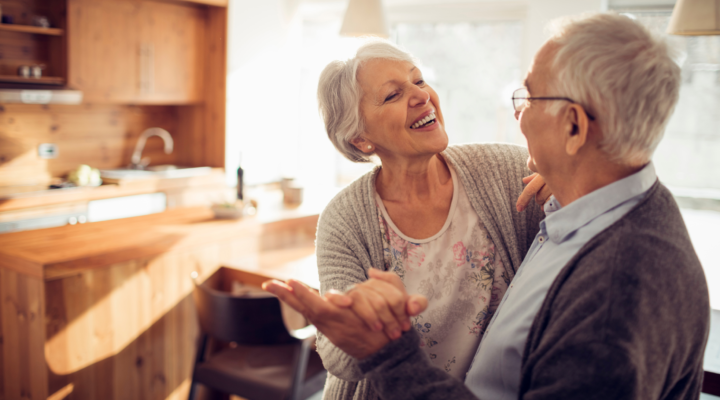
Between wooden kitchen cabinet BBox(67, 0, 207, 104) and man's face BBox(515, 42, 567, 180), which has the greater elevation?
wooden kitchen cabinet BBox(67, 0, 207, 104)

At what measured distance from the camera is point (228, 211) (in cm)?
329

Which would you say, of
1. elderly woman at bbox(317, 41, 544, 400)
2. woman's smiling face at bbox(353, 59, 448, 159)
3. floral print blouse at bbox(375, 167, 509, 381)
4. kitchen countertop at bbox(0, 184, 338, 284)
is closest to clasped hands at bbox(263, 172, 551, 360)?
elderly woman at bbox(317, 41, 544, 400)

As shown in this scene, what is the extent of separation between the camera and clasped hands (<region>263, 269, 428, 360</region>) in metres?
0.83

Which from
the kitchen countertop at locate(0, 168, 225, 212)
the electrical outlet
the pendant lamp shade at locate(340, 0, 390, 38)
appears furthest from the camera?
the electrical outlet

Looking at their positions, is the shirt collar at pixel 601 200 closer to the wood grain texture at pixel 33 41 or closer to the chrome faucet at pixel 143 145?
the wood grain texture at pixel 33 41

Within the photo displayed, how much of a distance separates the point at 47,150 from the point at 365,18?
2904 millimetres

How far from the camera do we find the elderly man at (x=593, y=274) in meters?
0.73

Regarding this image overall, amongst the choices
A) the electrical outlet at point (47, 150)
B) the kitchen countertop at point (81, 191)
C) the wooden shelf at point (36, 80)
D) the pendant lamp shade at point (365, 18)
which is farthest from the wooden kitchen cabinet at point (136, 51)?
the pendant lamp shade at point (365, 18)

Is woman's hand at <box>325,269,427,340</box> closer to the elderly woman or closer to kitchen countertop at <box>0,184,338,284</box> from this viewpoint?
the elderly woman

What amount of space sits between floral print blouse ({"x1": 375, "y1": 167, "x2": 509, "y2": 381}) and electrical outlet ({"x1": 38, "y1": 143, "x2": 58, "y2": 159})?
3.86 meters

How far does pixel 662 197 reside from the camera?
2.78ft

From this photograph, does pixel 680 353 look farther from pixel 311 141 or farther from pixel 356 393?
pixel 311 141

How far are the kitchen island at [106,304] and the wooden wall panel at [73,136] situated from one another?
5.56 feet

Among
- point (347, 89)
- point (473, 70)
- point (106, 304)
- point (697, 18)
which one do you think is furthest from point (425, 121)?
point (473, 70)
